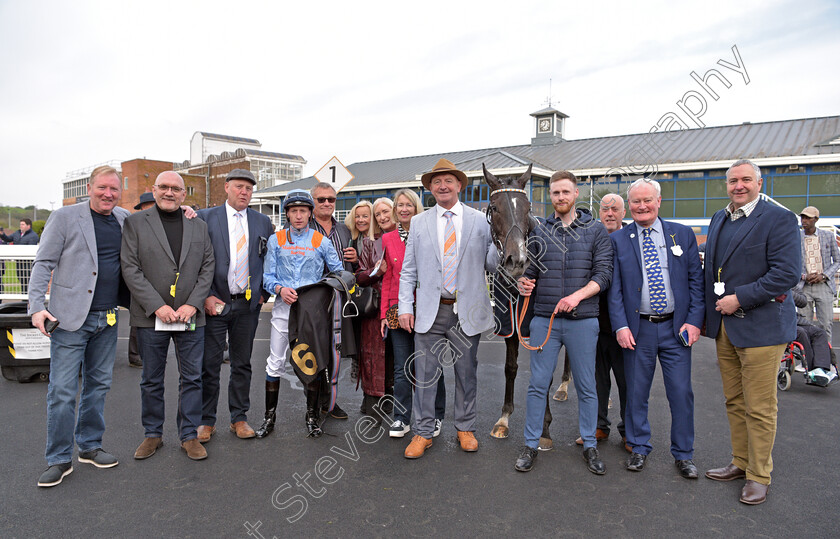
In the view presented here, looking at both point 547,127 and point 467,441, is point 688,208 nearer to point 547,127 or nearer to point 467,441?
point 547,127

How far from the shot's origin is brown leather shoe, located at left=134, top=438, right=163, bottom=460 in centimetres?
426

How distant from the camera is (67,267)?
400cm

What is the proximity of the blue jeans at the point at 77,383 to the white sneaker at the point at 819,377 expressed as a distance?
25.2 feet

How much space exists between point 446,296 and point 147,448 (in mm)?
2801

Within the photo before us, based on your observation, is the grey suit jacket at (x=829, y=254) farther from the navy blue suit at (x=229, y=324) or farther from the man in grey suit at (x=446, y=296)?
the navy blue suit at (x=229, y=324)

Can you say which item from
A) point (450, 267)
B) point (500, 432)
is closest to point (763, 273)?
point (450, 267)

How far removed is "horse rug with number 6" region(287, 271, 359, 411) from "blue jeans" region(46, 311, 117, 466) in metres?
1.51

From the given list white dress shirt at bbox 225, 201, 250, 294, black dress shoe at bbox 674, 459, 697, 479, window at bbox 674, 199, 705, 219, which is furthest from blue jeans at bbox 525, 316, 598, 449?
window at bbox 674, 199, 705, 219

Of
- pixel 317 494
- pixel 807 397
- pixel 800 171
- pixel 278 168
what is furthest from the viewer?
pixel 278 168

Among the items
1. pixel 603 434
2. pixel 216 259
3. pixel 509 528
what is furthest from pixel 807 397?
pixel 216 259

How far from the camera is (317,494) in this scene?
371 cm

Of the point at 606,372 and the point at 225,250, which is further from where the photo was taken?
the point at 606,372

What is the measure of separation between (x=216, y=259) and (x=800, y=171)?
2532 cm

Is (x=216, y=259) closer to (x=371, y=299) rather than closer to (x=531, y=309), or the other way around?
(x=371, y=299)
